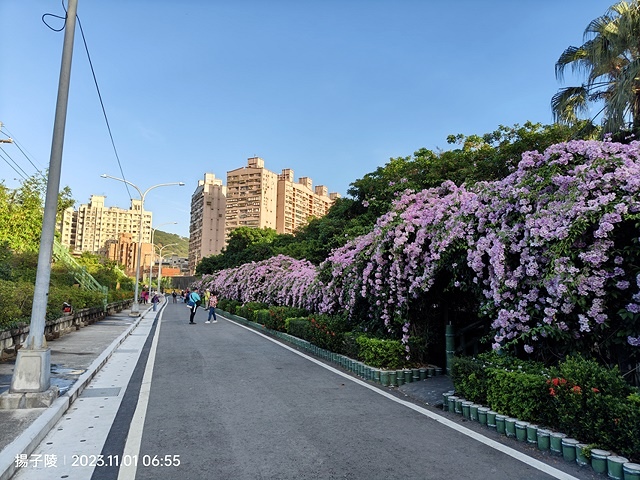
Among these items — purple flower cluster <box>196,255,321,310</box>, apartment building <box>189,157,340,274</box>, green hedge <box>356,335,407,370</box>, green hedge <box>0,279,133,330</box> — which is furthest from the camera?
apartment building <box>189,157,340,274</box>

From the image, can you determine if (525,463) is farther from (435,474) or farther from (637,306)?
(637,306)

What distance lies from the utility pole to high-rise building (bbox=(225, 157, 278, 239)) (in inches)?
4220

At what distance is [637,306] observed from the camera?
15.8ft

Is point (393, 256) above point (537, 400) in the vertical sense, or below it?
above

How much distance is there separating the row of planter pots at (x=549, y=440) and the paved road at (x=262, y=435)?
0.70 feet

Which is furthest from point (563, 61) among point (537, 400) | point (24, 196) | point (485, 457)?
point (24, 196)

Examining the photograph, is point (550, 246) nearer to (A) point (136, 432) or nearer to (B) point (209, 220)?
(A) point (136, 432)

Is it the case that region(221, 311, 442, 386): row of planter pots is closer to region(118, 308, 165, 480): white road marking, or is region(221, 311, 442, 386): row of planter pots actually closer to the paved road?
the paved road

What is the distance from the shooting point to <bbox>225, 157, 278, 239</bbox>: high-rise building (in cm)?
11594

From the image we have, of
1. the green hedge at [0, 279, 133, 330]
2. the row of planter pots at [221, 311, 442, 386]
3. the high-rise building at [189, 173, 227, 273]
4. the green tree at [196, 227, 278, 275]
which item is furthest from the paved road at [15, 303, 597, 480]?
the high-rise building at [189, 173, 227, 273]

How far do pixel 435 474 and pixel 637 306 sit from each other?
2904mm

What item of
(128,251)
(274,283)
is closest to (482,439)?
(274,283)

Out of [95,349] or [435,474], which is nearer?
[435,474]

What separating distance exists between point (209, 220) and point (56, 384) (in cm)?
12151
